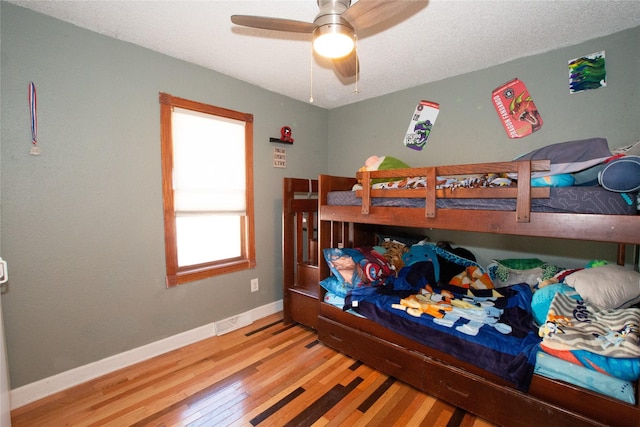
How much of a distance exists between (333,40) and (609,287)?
2.03 meters

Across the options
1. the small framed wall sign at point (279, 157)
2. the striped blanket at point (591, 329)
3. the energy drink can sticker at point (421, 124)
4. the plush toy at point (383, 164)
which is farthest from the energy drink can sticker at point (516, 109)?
the small framed wall sign at point (279, 157)

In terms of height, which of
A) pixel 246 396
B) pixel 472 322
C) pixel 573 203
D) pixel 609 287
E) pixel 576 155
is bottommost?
pixel 246 396

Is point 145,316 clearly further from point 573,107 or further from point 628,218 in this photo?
point 573,107

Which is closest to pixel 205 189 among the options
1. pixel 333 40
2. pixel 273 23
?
pixel 273 23

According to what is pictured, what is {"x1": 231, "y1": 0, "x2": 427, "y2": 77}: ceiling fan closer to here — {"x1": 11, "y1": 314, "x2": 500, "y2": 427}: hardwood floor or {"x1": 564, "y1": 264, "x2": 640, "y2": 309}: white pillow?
{"x1": 564, "y1": 264, "x2": 640, "y2": 309}: white pillow

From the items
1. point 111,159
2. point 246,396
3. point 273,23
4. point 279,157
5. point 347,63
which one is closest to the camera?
A: point 273,23

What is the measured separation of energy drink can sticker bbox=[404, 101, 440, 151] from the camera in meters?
2.85

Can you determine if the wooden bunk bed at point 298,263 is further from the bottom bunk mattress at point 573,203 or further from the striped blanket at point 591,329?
the striped blanket at point 591,329

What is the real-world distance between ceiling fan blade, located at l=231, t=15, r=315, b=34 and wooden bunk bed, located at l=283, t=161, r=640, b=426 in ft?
3.24

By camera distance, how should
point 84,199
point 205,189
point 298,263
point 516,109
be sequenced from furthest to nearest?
point 298,263
point 205,189
point 516,109
point 84,199

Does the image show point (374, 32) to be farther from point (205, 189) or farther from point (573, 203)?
point (205, 189)

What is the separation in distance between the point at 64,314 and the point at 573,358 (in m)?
3.00

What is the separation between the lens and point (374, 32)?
1.96m

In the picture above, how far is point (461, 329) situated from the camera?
1.66 metres
